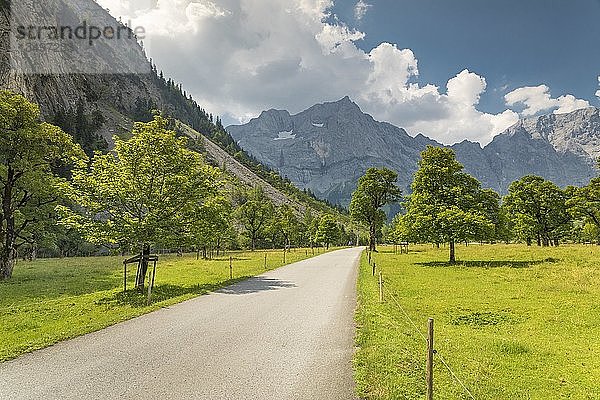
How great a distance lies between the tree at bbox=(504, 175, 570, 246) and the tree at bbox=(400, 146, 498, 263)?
3246 centimetres

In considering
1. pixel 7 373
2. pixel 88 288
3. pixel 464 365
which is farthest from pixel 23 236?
pixel 464 365

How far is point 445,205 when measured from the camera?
137 feet

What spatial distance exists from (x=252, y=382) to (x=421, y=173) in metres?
40.0

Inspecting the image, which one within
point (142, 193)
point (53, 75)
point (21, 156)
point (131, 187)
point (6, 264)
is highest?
point (53, 75)

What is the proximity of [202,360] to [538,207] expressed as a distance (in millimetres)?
79335

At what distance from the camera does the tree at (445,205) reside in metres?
38.5

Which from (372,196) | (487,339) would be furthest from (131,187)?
(372,196)

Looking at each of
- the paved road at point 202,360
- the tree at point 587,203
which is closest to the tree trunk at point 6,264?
the paved road at point 202,360

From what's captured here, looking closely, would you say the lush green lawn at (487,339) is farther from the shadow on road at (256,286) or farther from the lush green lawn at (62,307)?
the lush green lawn at (62,307)

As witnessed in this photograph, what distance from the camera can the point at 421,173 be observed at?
44.2m

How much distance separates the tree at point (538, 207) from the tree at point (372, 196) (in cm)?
2475

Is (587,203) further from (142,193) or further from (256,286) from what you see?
(142,193)

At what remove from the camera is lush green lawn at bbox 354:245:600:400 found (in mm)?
8391

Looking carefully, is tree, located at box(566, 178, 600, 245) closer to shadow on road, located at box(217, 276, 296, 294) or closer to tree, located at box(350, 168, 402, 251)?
tree, located at box(350, 168, 402, 251)
